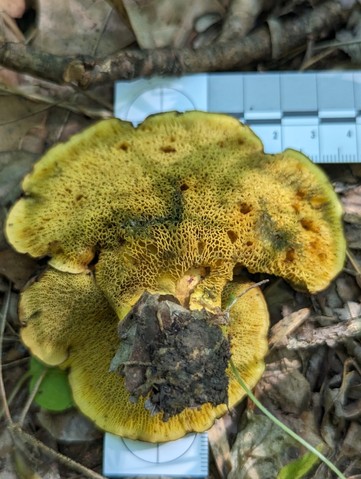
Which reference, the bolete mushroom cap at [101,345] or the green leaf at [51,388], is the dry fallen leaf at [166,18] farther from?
the green leaf at [51,388]

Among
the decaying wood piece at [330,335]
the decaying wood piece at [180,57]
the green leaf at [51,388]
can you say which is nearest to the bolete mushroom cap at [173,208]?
the decaying wood piece at [330,335]

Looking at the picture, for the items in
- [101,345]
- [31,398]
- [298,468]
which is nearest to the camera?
[298,468]

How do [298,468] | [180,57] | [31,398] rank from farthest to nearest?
[180,57] → [31,398] → [298,468]

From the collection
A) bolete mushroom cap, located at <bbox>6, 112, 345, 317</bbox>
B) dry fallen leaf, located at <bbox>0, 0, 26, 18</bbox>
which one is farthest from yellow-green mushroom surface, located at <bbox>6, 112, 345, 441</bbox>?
dry fallen leaf, located at <bbox>0, 0, 26, 18</bbox>

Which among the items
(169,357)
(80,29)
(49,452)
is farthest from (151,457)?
(80,29)

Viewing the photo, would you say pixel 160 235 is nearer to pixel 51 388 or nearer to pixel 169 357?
pixel 169 357

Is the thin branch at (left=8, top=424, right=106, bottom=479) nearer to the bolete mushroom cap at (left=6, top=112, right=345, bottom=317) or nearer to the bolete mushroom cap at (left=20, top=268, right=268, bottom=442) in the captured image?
the bolete mushroom cap at (left=20, top=268, right=268, bottom=442)

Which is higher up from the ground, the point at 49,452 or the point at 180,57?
the point at 180,57
